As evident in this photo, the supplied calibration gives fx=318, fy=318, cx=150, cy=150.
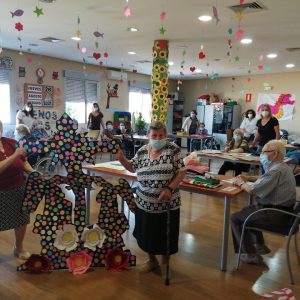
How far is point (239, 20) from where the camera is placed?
4492 millimetres

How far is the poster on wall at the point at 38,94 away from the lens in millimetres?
7684

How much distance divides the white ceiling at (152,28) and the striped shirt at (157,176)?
92.6 inches

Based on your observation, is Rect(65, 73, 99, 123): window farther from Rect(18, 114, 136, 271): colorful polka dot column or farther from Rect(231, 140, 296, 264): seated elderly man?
Rect(231, 140, 296, 264): seated elderly man

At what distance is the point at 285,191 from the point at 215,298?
0.96 meters

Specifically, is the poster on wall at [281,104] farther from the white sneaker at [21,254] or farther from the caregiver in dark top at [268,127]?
the white sneaker at [21,254]

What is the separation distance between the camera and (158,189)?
2.30 meters

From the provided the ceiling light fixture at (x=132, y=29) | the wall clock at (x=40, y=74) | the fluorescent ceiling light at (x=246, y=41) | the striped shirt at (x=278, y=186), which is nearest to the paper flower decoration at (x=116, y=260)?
the striped shirt at (x=278, y=186)

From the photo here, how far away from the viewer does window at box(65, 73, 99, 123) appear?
883cm

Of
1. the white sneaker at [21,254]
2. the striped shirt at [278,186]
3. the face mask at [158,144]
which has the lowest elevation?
the white sneaker at [21,254]

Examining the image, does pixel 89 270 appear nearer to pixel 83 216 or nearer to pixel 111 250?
pixel 111 250

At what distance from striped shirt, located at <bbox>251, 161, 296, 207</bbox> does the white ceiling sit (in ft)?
7.61

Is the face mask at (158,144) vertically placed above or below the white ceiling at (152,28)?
below

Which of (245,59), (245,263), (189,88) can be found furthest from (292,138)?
(245,263)

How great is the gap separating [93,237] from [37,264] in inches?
18.3
